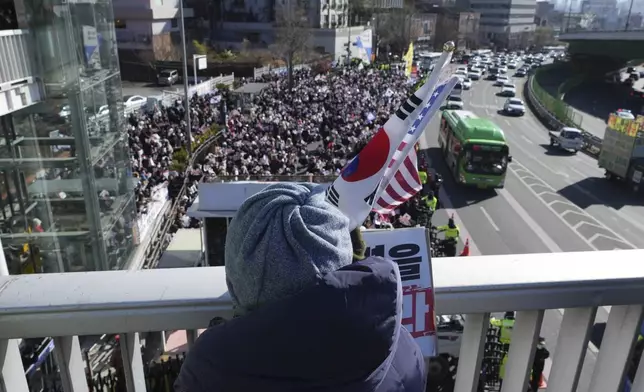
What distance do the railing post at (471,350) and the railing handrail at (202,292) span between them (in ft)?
0.27

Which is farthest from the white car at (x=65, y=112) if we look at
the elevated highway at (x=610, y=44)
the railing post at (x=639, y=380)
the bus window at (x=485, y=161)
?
the elevated highway at (x=610, y=44)

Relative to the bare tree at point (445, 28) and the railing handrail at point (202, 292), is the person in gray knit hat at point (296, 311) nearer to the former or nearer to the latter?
the railing handrail at point (202, 292)

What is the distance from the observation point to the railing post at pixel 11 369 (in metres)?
1.25

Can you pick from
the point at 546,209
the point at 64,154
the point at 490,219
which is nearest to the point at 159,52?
the point at 490,219

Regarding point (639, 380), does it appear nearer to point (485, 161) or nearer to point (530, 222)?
point (530, 222)

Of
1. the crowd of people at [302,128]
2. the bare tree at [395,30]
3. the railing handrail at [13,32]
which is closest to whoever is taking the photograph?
the railing handrail at [13,32]

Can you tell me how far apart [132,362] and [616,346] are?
1409 mm

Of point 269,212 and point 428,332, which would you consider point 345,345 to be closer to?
point 269,212

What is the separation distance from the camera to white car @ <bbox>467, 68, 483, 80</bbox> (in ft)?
165

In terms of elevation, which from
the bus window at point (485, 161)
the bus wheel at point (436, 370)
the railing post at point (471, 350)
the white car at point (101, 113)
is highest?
the railing post at point (471, 350)

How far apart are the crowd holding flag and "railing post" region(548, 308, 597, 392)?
0.70 metres

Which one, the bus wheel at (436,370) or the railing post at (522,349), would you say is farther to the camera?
the bus wheel at (436,370)

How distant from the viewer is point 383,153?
105 inches

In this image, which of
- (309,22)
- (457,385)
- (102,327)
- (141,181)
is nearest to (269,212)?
(102,327)
